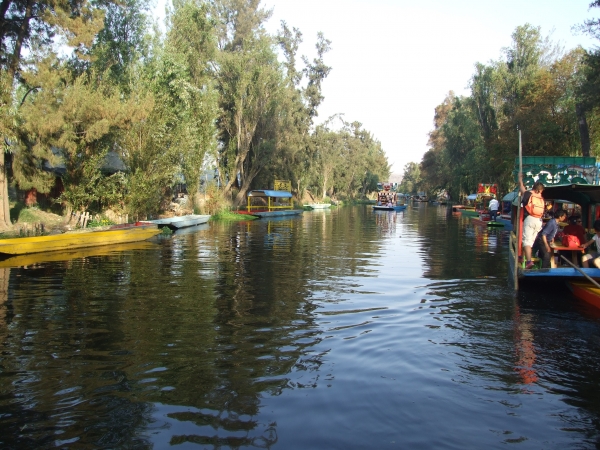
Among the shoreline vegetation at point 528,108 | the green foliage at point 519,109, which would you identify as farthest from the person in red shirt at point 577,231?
the green foliage at point 519,109

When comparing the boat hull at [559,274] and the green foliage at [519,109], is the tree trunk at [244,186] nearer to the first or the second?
the green foliage at [519,109]

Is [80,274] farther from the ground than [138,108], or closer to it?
closer to it

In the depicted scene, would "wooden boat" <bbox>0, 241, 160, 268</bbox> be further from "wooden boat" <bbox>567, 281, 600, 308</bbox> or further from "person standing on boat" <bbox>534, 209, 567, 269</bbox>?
"wooden boat" <bbox>567, 281, 600, 308</bbox>

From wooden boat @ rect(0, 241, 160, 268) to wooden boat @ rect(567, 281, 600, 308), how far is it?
15.4 m

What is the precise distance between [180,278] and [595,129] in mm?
34520

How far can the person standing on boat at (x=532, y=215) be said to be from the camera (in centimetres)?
1159

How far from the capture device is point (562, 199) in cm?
1605

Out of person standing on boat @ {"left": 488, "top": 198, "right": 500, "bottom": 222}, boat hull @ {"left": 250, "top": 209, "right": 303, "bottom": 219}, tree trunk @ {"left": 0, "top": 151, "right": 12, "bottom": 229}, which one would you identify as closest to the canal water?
tree trunk @ {"left": 0, "top": 151, "right": 12, "bottom": 229}

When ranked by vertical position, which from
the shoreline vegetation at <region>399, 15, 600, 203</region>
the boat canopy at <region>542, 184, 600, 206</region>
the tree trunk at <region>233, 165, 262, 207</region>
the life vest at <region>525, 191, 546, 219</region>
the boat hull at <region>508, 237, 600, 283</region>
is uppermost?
the shoreline vegetation at <region>399, 15, 600, 203</region>

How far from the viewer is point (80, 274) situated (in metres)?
14.6

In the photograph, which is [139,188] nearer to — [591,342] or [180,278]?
[180,278]

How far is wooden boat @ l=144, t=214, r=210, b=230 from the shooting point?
29.8 m

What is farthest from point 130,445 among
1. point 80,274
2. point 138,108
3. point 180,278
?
point 138,108

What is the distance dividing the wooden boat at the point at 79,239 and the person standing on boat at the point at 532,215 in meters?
15.9
